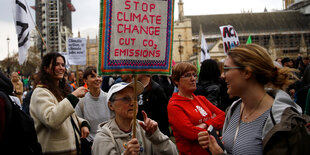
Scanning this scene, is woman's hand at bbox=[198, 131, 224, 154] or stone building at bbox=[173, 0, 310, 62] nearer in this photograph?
woman's hand at bbox=[198, 131, 224, 154]

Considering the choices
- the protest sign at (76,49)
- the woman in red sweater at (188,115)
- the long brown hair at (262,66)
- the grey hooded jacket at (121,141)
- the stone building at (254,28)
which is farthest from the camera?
the stone building at (254,28)

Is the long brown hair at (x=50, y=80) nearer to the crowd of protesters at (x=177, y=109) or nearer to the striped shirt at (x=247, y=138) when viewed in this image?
the crowd of protesters at (x=177, y=109)

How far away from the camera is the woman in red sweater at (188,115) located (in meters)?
3.39

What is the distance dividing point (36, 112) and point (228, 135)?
6.89ft

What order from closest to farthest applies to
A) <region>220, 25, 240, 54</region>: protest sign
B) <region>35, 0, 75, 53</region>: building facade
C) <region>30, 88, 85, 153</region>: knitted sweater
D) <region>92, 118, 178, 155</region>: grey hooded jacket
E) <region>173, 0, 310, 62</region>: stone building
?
<region>92, 118, 178, 155</region>: grey hooded jacket → <region>30, 88, 85, 153</region>: knitted sweater → <region>220, 25, 240, 54</region>: protest sign → <region>35, 0, 75, 53</region>: building facade → <region>173, 0, 310, 62</region>: stone building

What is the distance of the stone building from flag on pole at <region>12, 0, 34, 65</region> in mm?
62839

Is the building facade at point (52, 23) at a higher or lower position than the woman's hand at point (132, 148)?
higher

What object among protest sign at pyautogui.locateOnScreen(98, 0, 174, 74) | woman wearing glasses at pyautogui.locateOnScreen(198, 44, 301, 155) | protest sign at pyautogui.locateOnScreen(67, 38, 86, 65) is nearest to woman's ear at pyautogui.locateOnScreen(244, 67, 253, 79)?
woman wearing glasses at pyautogui.locateOnScreen(198, 44, 301, 155)

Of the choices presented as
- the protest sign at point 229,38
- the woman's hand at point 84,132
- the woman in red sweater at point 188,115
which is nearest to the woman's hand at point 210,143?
the woman in red sweater at point 188,115

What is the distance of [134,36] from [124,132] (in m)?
0.90

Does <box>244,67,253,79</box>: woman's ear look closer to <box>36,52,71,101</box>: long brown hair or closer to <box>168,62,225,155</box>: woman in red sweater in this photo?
<box>168,62,225,155</box>: woman in red sweater

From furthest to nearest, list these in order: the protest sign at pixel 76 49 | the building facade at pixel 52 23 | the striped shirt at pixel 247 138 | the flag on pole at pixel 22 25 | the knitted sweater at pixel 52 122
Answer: the building facade at pixel 52 23 → the protest sign at pixel 76 49 → the flag on pole at pixel 22 25 → the knitted sweater at pixel 52 122 → the striped shirt at pixel 247 138

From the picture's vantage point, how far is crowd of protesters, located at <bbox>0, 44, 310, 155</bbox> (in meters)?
2.28

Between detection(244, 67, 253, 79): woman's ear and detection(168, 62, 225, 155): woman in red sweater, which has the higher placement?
detection(244, 67, 253, 79): woman's ear
